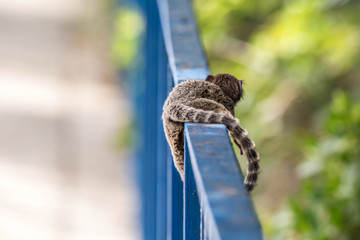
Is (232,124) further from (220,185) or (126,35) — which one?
(126,35)

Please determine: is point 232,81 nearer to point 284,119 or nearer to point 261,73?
point 261,73

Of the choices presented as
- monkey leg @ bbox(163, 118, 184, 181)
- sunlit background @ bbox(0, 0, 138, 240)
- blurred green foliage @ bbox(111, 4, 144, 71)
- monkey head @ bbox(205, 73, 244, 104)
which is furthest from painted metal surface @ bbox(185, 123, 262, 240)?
blurred green foliage @ bbox(111, 4, 144, 71)

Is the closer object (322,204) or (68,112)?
(322,204)

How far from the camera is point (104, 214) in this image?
18.0 ft

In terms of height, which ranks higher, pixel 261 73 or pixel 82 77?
pixel 82 77

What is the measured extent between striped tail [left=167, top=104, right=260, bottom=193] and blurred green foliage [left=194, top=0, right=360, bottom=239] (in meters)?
1.78

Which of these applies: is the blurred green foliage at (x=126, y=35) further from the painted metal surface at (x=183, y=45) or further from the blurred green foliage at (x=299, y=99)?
the painted metal surface at (x=183, y=45)

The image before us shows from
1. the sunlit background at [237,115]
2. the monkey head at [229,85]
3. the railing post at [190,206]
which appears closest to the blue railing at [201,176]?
the railing post at [190,206]

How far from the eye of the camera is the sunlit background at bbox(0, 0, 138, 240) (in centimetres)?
532

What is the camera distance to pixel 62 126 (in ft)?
22.1

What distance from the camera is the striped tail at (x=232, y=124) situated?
1.11 metres

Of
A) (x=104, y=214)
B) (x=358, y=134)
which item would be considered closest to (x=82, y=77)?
(x=104, y=214)

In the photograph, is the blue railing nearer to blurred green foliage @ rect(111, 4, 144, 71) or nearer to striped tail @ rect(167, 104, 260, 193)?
striped tail @ rect(167, 104, 260, 193)

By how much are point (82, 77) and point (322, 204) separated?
5291 mm
